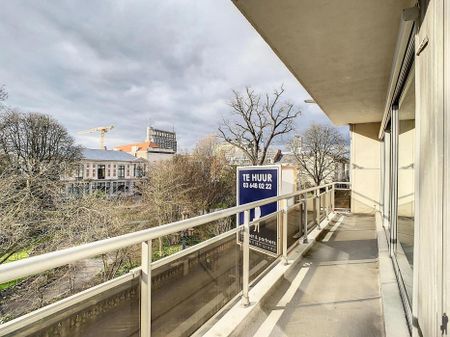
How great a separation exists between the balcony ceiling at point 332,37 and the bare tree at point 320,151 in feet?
78.8

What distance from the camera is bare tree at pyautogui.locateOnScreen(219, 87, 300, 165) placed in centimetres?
2531

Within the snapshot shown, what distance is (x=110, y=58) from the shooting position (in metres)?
46.0

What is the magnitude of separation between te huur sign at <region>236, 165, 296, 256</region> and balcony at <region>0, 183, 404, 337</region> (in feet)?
0.18

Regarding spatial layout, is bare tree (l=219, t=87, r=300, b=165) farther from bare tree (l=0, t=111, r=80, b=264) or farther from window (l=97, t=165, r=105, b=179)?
window (l=97, t=165, r=105, b=179)

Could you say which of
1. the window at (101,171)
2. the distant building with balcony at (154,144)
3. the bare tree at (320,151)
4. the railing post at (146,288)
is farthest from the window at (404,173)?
the distant building with balcony at (154,144)

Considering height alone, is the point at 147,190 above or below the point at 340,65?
below

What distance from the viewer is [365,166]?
9008 millimetres

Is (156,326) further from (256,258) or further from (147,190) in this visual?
(147,190)

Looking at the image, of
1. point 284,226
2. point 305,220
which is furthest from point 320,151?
point 284,226

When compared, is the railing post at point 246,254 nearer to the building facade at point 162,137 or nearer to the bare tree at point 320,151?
the bare tree at point 320,151

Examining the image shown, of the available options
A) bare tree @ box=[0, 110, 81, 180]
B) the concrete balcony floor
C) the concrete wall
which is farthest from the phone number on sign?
bare tree @ box=[0, 110, 81, 180]

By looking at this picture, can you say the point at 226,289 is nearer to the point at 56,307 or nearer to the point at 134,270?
the point at 134,270

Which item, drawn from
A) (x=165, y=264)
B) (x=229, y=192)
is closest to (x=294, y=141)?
(x=229, y=192)

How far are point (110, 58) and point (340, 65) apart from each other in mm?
49408
